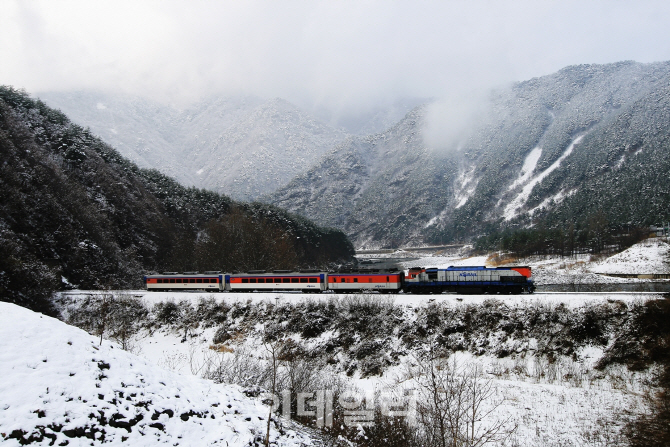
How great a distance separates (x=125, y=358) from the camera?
13266 millimetres

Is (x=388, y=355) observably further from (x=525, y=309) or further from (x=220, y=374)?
(x=220, y=374)

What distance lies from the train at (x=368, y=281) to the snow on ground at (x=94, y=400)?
81.2 ft

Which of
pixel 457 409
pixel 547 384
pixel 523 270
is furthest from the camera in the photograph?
pixel 523 270

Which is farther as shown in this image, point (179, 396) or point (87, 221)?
point (87, 221)

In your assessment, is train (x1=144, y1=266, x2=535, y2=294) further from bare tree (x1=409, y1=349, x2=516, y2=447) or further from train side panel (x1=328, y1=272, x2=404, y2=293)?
bare tree (x1=409, y1=349, x2=516, y2=447)

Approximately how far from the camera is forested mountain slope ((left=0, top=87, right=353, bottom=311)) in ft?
157

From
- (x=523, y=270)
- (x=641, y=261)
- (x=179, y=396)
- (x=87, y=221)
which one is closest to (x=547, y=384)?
(x=523, y=270)

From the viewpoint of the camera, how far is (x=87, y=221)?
Result: 60.5 m

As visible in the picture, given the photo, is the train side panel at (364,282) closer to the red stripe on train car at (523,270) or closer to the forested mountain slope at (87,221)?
the red stripe on train car at (523,270)

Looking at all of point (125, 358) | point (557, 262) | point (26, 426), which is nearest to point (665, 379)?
point (125, 358)

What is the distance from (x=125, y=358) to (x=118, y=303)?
33033 millimetres

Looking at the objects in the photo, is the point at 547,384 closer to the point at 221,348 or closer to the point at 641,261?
the point at 221,348

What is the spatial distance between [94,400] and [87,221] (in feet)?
196

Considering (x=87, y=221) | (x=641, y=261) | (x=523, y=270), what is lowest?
(x=523, y=270)
